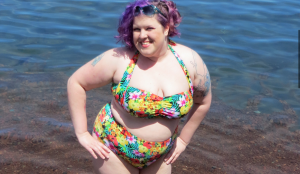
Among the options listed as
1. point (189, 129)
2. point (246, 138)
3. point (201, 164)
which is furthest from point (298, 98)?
point (189, 129)

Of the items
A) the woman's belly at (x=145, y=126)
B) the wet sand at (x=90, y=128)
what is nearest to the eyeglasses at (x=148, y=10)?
the woman's belly at (x=145, y=126)

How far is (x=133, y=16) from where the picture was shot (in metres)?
2.63

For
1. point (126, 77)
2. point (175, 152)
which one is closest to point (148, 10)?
point (126, 77)

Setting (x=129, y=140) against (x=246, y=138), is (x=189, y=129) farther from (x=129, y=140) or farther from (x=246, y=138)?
(x=246, y=138)

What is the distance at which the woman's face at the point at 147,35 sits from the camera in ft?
8.54

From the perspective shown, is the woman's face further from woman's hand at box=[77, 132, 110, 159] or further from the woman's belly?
woman's hand at box=[77, 132, 110, 159]

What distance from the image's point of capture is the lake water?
5.16 m

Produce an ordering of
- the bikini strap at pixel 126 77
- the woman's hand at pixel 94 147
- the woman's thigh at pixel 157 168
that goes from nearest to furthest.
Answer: the bikini strap at pixel 126 77
the woman's hand at pixel 94 147
the woman's thigh at pixel 157 168

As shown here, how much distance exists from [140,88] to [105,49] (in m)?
4.72

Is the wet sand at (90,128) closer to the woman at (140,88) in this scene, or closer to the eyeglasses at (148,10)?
the woman at (140,88)

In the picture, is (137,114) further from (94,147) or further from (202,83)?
(202,83)

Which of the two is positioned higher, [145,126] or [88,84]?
[88,84]

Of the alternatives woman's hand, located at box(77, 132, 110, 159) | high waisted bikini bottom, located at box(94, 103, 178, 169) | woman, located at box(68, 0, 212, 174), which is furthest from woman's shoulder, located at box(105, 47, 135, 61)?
woman's hand, located at box(77, 132, 110, 159)

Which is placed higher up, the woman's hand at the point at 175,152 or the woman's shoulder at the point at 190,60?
the woman's shoulder at the point at 190,60
